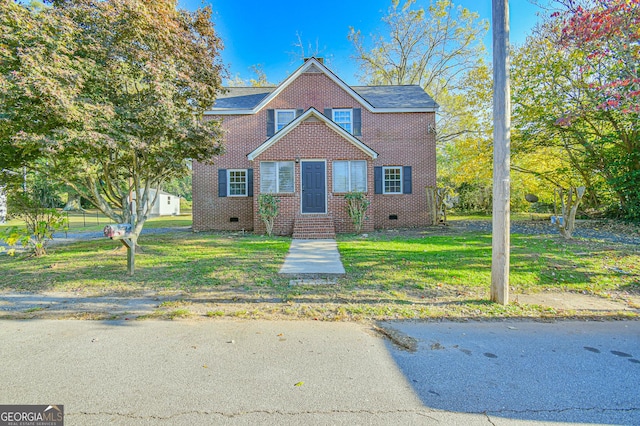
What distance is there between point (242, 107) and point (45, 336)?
13.2m

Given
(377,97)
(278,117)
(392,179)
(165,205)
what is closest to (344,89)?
(377,97)

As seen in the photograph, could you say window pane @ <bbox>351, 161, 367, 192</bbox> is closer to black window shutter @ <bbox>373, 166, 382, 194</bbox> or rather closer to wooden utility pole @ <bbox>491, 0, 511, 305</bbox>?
black window shutter @ <bbox>373, 166, 382, 194</bbox>

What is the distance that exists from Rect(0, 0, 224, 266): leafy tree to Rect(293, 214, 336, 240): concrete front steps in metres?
4.23

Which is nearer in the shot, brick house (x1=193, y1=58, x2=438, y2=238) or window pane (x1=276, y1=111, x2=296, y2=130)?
brick house (x1=193, y1=58, x2=438, y2=238)

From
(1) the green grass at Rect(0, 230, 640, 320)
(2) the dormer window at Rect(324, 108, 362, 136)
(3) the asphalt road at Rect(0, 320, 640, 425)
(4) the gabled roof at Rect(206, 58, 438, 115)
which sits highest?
(4) the gabled roof at Rect(206, 58, 438, 115)

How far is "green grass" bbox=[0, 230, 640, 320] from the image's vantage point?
4.69m

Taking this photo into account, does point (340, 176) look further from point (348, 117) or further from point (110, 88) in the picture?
point (110, 88)

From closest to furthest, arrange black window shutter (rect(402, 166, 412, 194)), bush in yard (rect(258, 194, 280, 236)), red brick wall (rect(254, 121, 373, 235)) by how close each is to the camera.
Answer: bush in yard (rect(258, 194, 280, 236)), red brick wall (rect(254, 121, 373, 235)), black window shutter (rect(402, 166, 412, 194))

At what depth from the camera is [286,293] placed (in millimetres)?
5340

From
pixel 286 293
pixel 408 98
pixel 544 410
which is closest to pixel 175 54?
pixel 286 293

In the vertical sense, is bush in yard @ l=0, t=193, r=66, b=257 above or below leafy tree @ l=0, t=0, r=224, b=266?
below

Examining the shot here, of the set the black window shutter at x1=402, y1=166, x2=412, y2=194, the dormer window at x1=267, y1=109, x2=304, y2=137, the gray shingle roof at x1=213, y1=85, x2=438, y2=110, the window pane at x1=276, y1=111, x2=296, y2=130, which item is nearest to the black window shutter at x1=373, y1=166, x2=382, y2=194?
the black window shutter at x1=402, y1=166, x2=412, y2=194

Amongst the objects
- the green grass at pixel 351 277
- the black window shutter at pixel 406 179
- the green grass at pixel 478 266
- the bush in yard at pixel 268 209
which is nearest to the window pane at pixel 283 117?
the bush in yard at pixel 268 209

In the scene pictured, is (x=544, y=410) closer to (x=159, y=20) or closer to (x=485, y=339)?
(x=485, y=339)
